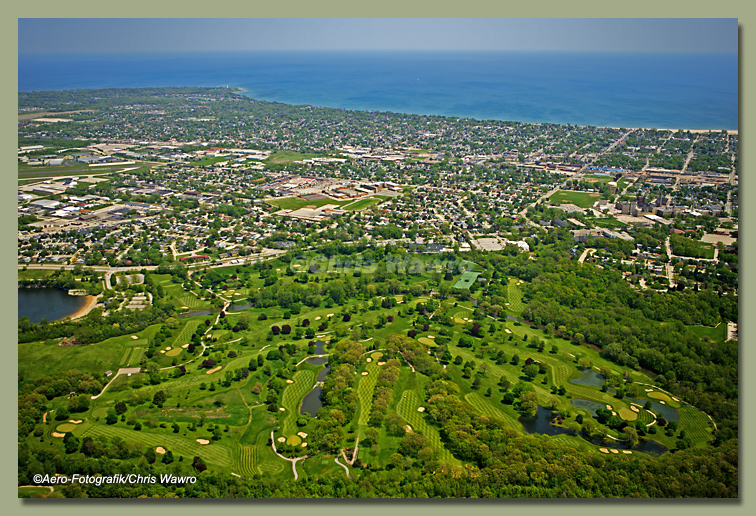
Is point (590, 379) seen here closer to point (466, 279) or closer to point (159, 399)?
point (466, 279)

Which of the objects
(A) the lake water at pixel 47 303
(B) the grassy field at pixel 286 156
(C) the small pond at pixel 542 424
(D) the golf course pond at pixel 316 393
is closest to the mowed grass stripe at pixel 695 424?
(C) the small pond at pixel 542 424

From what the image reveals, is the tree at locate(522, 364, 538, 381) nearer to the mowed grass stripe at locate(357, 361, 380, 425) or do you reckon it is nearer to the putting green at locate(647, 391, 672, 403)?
the putting green at locate(647, 391, 672, 403)

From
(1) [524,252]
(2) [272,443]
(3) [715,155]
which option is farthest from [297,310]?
(3) [715,155]

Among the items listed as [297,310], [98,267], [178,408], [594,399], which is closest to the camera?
[178,408]

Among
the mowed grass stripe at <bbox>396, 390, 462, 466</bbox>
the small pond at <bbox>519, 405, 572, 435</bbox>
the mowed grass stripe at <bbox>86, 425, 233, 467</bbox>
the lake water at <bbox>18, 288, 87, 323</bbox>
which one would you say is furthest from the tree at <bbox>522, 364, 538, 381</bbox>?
the lake water at <bbox>18, 288, 87, 323</bbox>

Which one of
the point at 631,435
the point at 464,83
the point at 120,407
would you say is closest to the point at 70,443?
the point at 120,407

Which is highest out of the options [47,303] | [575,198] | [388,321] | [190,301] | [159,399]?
[575,198]

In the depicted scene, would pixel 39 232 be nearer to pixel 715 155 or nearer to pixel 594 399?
pixel 594 399
